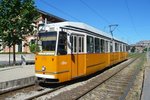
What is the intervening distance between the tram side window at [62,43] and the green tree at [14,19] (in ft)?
35.9

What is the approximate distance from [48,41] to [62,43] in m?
0.66

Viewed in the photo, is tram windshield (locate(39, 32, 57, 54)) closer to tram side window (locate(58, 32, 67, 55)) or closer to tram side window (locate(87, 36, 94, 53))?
tram side window (locate(58, 32, 67, 55))

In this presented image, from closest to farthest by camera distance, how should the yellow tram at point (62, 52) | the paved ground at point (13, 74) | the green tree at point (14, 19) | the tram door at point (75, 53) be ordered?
the yellow tram at point (62, 52)
the tram door at point (75, 53)
the paved ground at point (13, 74)
the green tree at point (14, 19)

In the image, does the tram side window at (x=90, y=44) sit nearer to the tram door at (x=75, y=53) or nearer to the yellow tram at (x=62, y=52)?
the yellow tram at (x=62, y=52)

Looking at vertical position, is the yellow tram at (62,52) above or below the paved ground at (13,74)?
above

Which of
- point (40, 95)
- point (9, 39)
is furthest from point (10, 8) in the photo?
point (40, 95)

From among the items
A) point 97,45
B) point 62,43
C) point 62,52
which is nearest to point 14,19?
point 97,45

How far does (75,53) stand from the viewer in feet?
43.2

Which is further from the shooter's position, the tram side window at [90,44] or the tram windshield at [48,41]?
the tram side window at [90,44]

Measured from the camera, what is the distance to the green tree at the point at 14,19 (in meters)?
22.3

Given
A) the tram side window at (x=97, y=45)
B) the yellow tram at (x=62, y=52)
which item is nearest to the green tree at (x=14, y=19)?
the tram side window at (x=97, y=45)

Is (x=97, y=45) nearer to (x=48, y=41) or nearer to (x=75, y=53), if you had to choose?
(x=75, y=53)

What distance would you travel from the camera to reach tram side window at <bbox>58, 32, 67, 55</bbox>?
1204 centimetres

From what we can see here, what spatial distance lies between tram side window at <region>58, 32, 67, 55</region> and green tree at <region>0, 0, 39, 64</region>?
35.9 feet
